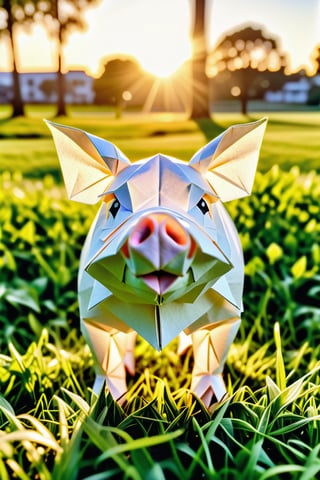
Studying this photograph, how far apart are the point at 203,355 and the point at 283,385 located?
21 cm

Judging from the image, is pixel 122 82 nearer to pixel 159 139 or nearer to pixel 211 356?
→ pixel 159 139

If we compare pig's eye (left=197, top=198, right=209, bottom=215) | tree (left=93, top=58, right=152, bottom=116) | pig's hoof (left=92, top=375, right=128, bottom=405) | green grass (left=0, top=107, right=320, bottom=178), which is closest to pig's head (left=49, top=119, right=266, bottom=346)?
pig's eye (left=197, top=198, right=209, bottom=215)

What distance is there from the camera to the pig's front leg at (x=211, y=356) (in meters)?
1.10

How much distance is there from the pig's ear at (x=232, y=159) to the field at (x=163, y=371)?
0.40m

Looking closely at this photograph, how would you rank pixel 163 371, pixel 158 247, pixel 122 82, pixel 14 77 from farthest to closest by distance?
1. pixel 14 77
2. pixel 122 82
3. pixel 163 371
4. pixel 158 247

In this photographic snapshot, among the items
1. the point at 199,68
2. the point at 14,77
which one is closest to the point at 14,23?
the point at 14,77

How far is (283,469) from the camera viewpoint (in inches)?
28.5

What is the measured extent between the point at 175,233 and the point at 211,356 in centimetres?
54

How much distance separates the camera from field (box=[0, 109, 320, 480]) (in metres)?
0.77

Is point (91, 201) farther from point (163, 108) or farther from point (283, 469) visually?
point (163, 108)

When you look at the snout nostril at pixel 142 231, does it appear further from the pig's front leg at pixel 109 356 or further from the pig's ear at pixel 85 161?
the pig's front leg at pixel 109 356

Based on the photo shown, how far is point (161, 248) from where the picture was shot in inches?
26.7

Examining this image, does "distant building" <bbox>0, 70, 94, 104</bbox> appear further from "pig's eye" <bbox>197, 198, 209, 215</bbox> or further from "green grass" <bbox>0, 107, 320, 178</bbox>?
"pig's eye" <bbox>197, 198, 209, 215</bbox>

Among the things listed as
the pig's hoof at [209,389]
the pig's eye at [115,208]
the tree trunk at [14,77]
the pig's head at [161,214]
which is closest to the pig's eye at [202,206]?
the pig's head at [161,214]
